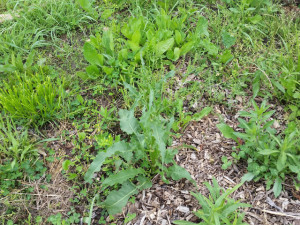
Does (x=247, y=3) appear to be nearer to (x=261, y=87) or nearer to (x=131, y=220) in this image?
(x=261, y=87)

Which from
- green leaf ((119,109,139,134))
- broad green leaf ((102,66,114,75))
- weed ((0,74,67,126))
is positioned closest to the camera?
green leaf ((119,109,139,134))

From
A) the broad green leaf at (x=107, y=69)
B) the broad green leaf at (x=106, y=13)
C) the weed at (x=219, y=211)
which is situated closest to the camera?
the weed at (x=219, y=211)

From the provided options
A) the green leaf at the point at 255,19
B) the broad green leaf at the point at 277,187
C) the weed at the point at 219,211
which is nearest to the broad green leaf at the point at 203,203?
the weed at the point at 219,211

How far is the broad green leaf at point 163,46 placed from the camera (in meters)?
2.81

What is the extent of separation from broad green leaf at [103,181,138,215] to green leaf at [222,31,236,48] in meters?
1.87

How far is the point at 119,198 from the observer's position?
6.61 ft

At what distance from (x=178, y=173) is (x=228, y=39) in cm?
166

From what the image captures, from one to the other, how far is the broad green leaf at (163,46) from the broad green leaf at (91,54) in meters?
0.62

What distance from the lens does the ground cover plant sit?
2.05m

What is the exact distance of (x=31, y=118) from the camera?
2.48 m

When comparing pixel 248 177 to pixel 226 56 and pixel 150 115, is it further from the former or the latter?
A: pixel 226 56

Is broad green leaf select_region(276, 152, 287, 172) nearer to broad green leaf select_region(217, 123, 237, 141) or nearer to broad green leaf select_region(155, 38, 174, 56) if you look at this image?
broad green leaf select_region(217, 123, 237, 141)

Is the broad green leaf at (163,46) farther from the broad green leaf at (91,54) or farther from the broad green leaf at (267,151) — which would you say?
the broad green leaf at (267,151)

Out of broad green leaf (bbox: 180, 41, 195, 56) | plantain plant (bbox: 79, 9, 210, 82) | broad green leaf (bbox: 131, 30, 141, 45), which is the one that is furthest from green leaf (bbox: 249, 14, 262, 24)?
broad green leaf (bbox: 131, 30, 141, 45)
